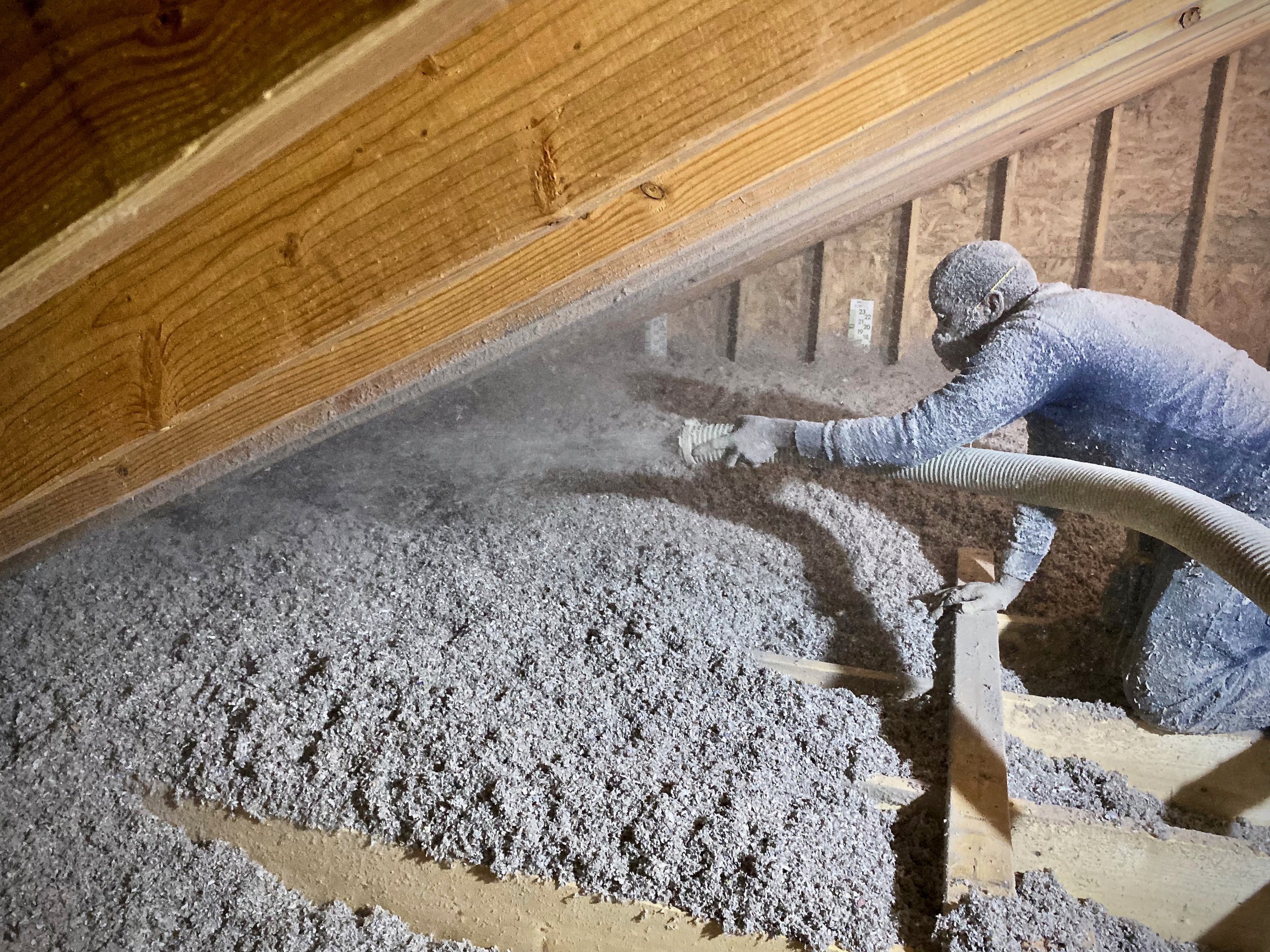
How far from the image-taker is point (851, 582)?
2256 millimetres

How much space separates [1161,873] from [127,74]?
6.15 feet

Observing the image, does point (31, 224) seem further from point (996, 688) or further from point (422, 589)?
point (996, 688)

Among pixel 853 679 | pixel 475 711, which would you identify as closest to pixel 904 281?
pixel 853 679

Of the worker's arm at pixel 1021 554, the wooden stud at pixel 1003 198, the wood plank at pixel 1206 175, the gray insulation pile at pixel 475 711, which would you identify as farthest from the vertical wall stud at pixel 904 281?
the worker's arm at pixel 1021 554

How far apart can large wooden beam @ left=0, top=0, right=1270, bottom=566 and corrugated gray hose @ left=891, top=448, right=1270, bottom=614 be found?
2.79 ft

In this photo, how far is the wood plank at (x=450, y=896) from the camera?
1316 mm

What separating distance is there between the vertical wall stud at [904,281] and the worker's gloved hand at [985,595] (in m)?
2.63

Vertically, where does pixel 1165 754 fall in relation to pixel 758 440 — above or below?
below

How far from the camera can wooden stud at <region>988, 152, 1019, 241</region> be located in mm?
4172

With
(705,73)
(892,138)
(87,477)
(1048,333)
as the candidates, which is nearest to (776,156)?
(705,73)

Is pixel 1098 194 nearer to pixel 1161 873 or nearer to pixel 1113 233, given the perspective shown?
pixel 1113 233

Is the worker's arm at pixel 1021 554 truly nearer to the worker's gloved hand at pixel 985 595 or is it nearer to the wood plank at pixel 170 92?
the worker's gloved hand at pixel 985 595

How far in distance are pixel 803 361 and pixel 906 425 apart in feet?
9.31

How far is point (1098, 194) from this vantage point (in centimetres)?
409
